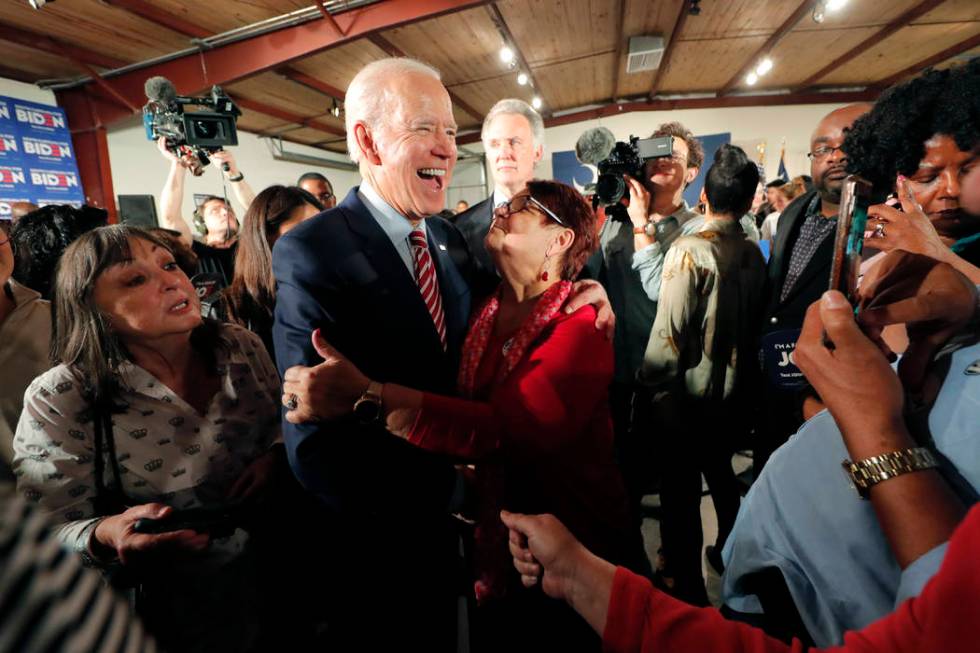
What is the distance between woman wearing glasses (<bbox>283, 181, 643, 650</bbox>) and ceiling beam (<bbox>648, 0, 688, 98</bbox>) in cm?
592

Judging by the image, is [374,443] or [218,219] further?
[218,219]

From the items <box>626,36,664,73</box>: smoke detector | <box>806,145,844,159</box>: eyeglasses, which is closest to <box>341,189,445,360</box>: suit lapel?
<box>806,145,844,159</box>: eyeglasses

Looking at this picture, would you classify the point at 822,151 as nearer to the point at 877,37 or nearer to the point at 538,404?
the point at 538,404

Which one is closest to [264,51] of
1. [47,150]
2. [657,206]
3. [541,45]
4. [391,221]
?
[47,150]

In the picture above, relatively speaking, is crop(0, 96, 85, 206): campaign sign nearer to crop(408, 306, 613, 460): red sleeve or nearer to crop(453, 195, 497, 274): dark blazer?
crop(453, 195, 497, 274): dark blazer

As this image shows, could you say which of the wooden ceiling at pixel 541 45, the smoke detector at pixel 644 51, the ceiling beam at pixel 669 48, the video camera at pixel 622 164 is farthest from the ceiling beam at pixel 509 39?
the video camera at pixel 622 164

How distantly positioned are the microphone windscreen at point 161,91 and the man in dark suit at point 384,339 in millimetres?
2115

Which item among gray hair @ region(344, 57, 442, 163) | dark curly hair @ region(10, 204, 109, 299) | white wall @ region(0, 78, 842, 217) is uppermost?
white wall @ region(0, 78, 842, 217)

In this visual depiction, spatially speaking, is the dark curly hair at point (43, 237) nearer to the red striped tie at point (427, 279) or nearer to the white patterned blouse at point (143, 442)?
the white patterned blouse at point (143, 442)

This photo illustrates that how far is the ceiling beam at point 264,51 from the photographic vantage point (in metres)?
4.88

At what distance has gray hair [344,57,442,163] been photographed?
1.35 metres

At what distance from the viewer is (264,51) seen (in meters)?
5.39

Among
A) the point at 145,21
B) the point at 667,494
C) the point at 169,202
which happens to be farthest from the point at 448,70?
the point at 667,494

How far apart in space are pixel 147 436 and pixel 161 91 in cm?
249
